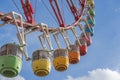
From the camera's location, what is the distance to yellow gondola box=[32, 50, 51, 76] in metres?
16.7

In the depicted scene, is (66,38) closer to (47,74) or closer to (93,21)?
(47,74)

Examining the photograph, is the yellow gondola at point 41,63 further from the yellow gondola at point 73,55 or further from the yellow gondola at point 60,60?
the yellow gondola at point 73,55

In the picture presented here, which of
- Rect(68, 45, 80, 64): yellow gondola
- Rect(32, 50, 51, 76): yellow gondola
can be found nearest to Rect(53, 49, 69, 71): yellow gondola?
Rect(32, 50, 51, 76): yellow gondola

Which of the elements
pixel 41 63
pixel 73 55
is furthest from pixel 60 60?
pixel 73 55

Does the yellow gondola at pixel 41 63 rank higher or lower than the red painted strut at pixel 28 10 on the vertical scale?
lower

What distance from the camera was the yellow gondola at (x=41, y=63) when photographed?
16.7m

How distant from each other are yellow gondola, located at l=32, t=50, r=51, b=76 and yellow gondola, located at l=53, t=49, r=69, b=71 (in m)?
1.18

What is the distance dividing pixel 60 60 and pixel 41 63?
187 centimetres

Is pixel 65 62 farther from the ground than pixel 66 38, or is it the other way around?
pixel 66 38

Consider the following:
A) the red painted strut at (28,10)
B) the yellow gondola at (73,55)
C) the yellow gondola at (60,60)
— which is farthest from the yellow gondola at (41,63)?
the yellow gondola at (73,55)

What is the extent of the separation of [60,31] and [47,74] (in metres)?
4.30

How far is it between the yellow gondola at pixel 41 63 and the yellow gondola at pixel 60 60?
118 centimetres

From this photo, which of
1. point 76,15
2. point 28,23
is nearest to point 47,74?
point 28,23

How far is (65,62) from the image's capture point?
61.0 feet
